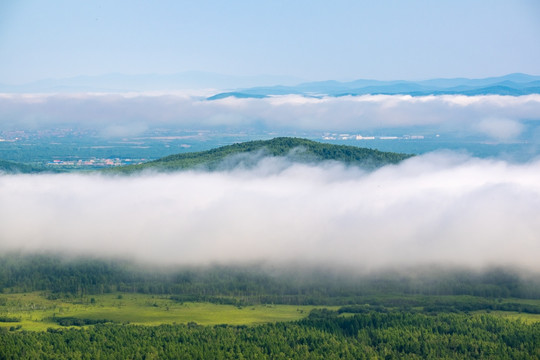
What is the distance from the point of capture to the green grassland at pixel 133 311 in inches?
4395

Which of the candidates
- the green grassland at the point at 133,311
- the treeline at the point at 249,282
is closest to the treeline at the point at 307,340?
the green grassland at the point at 133,311

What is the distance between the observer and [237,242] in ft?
521

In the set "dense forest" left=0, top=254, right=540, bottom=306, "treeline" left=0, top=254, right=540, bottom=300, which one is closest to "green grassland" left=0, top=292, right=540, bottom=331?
"treeline" left=0, top=254, right=540, bottom=300

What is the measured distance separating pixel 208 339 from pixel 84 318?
2480cm

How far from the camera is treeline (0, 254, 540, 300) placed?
130m

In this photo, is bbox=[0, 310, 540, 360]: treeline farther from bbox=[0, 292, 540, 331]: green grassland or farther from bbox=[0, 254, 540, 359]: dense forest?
bbox=[0, 292, 540, 331]: green grassland

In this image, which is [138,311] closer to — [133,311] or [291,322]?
[133,311]

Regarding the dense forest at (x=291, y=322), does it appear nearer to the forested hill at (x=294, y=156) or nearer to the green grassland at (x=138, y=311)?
the green grassland at (x=138, y=311)

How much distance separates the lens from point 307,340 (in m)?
95.9

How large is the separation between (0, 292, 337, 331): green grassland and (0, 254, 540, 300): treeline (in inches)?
161

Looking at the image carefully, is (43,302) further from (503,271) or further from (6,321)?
(503,271)

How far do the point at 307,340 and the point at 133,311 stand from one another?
33.2m

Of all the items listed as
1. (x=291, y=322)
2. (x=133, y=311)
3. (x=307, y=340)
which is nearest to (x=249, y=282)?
(x=133, y=311)

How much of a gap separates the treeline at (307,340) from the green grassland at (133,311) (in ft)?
23.4
